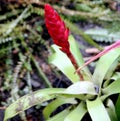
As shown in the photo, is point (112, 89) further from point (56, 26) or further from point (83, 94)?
point (56, 26)

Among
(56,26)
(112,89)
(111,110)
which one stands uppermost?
(56,26)

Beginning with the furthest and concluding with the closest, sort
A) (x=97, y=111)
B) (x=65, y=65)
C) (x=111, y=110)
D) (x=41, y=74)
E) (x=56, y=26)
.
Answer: (x=41, y=74) < (x=65, y=65) < (x=111, y=110) < (x=97, y=111) < (x=56, y=26)

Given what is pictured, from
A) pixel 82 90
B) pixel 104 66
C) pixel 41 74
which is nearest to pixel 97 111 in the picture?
pixel 82 90

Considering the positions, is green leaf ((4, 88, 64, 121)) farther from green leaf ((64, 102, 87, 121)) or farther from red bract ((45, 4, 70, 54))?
red bract ((45, 4, 70, 54))

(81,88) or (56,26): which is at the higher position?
(56,26)

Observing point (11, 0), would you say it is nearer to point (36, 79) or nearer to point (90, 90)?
point (36, 79)

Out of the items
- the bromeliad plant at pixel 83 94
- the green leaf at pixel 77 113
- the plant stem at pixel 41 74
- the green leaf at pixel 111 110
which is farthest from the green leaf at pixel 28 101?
the plant stem at pixel 41 74
